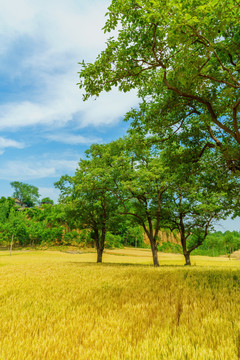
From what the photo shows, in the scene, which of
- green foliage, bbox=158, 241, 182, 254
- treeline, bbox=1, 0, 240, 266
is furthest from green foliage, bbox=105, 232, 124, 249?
treeline, bbox=1, 0, 240, 266

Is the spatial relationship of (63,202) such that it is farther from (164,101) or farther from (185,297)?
(185,297)

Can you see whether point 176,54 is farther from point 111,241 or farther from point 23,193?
point 23,193

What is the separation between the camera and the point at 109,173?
2055cm

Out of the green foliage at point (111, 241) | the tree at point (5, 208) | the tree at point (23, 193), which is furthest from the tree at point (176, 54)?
the tree at point (23, 193)

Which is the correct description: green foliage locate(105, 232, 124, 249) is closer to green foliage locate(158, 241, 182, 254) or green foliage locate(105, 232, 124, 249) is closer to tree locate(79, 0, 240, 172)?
green foliage locate(158, 241, 182, 254)

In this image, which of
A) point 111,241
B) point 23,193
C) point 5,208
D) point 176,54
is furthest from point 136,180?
point 23,193

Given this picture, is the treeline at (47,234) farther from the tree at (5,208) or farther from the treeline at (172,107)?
the treeline at (172,107)

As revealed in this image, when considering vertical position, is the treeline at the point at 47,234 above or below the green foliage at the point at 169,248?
above

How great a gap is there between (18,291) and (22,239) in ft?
210

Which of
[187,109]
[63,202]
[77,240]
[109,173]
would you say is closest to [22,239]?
[77,240]

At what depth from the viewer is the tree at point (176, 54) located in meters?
5.27

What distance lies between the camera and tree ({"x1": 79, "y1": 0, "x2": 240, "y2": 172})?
207 inches

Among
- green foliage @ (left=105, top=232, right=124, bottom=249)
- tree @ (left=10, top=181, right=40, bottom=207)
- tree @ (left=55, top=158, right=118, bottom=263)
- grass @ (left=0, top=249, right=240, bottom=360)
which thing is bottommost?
green foliage @ (left=105, top=232, right=124, bottom=249)

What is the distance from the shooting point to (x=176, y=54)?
7.52m
